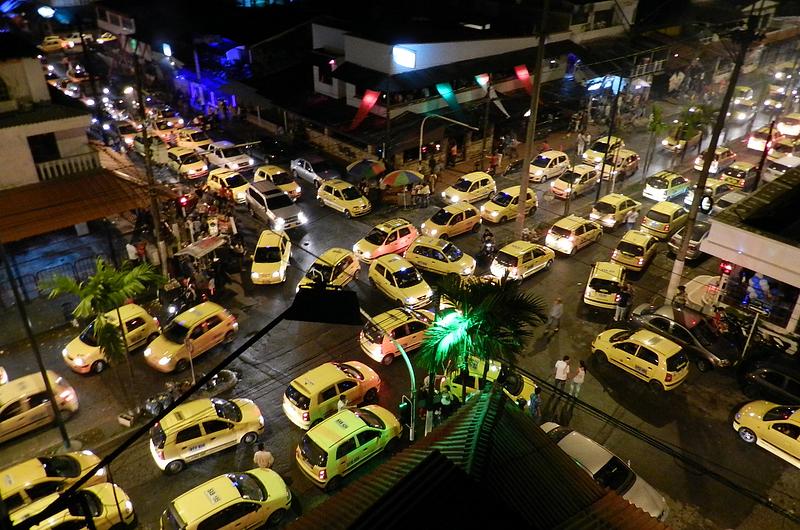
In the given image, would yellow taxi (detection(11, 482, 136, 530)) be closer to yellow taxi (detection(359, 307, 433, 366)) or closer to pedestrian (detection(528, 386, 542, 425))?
yellow taxi (detection(359, 307, 433, 366))

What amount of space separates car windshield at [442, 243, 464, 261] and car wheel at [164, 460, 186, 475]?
518 inches

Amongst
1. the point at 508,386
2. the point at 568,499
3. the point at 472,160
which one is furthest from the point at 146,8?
the point at 568,499

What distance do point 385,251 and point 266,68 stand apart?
24261 millimetres

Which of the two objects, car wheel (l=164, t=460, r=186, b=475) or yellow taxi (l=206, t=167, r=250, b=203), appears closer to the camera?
car wheel (l=164, t=460, r=186, b=475)

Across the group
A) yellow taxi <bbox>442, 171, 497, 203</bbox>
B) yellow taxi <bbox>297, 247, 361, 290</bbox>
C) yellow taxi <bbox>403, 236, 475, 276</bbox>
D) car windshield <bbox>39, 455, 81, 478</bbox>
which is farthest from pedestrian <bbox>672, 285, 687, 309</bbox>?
car windshield <bbox>39, 455, 81, 478</bbox>

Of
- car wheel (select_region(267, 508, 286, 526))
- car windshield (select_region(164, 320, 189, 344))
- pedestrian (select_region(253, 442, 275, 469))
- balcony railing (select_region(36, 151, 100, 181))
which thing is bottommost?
car wheel (select_region(267, 508, 286, 526))

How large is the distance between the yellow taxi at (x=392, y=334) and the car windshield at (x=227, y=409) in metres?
4.96

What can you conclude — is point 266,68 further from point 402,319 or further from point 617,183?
point 402,319

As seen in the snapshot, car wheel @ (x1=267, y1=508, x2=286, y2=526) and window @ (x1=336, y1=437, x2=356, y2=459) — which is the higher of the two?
window @ (x1=336, y1=437, x2=356, y2=459)

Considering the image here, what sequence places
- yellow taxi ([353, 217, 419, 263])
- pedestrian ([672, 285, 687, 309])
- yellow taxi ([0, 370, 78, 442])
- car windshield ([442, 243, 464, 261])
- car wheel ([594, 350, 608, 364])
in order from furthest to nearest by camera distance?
yellow taxi ([353, 217, 419, 263])
car windshield ([442, 243, 464, 261])
pedestrian ([672, 285, 687, 309])
car wheel ([594, 350, 608, 364])
yellow taxi ([0, 370, 78, 442])

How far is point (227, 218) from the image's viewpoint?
27.8 m

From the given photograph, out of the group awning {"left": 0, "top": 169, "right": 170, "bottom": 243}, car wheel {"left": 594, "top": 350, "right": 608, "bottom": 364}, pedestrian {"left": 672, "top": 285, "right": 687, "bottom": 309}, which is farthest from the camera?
pedestrian {"left": 672, "top": 285, "right": 687, "bottom": 309}

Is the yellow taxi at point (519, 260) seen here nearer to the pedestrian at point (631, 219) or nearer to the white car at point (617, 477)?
the pedestrian at point (631, 219)

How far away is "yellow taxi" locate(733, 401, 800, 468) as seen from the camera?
54.3 ft
